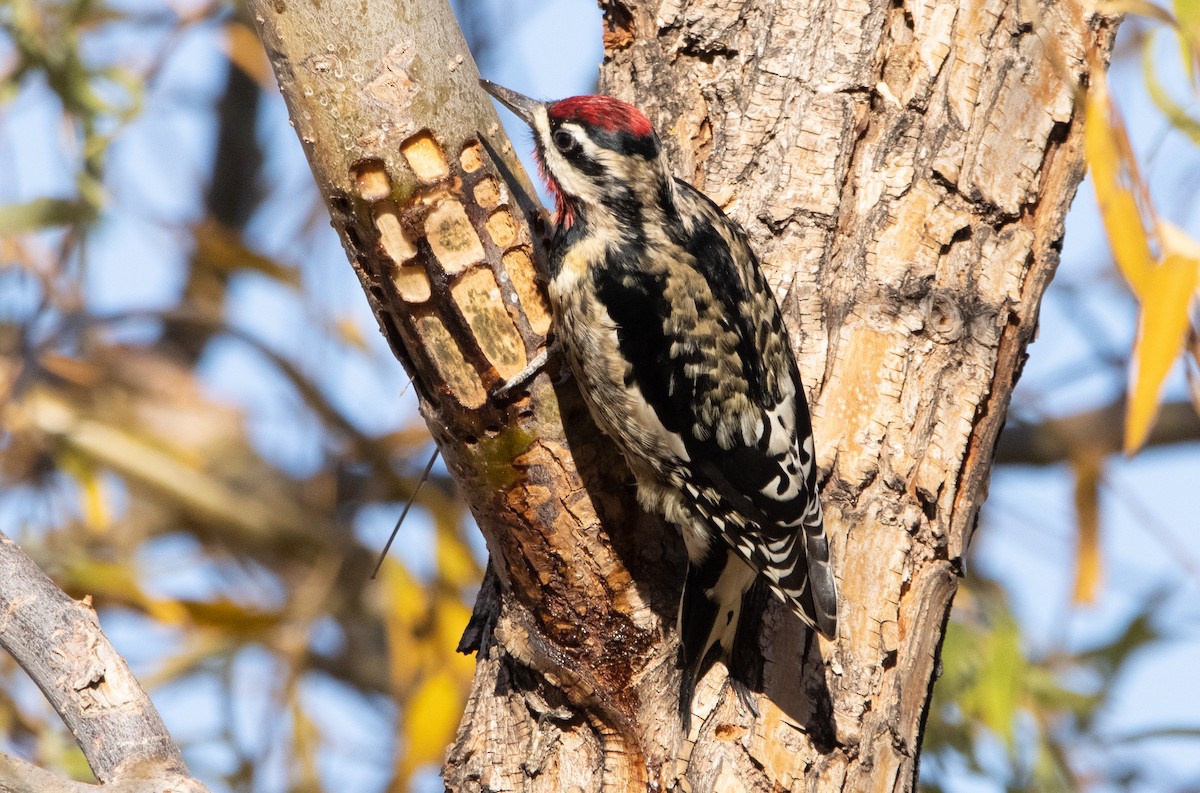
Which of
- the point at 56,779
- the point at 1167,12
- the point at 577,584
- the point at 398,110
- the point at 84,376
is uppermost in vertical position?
the point at 84,376

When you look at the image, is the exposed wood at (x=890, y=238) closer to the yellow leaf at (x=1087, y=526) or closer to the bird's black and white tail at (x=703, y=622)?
the bird's black and white tail at (x=703, y=622)

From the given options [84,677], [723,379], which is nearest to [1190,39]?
[723,379]

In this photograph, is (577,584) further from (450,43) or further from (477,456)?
(450,43)

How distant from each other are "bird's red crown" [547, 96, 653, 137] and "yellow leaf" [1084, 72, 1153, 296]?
3.19ft

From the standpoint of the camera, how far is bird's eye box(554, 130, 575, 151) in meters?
2.77

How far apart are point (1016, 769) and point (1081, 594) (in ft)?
1.81

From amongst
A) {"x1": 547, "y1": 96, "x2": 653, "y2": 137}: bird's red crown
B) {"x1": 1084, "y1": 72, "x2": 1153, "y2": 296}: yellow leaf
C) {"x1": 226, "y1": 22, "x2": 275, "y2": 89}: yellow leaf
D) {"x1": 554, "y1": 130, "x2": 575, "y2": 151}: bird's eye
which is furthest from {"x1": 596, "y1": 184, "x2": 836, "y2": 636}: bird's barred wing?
{"x1": 226, "y1": 22, "x2": 275, "y2": 89}: yellow leaf

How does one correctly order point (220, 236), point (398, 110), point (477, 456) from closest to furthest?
point (398, 110) → point (477, 456) → point (220, 236)

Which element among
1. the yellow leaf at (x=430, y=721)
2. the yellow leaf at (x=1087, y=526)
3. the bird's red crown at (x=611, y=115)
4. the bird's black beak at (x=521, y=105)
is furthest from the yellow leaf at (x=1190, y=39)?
the yellow leaf at (x=430, y=721)

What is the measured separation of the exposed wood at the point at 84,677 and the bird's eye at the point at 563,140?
56.7 inches

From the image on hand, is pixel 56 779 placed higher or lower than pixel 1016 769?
lower

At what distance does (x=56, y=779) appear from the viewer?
1.68m

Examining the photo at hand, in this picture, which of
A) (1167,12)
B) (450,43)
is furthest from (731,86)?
(1167,12)

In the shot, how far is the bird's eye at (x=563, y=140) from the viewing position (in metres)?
2.77
